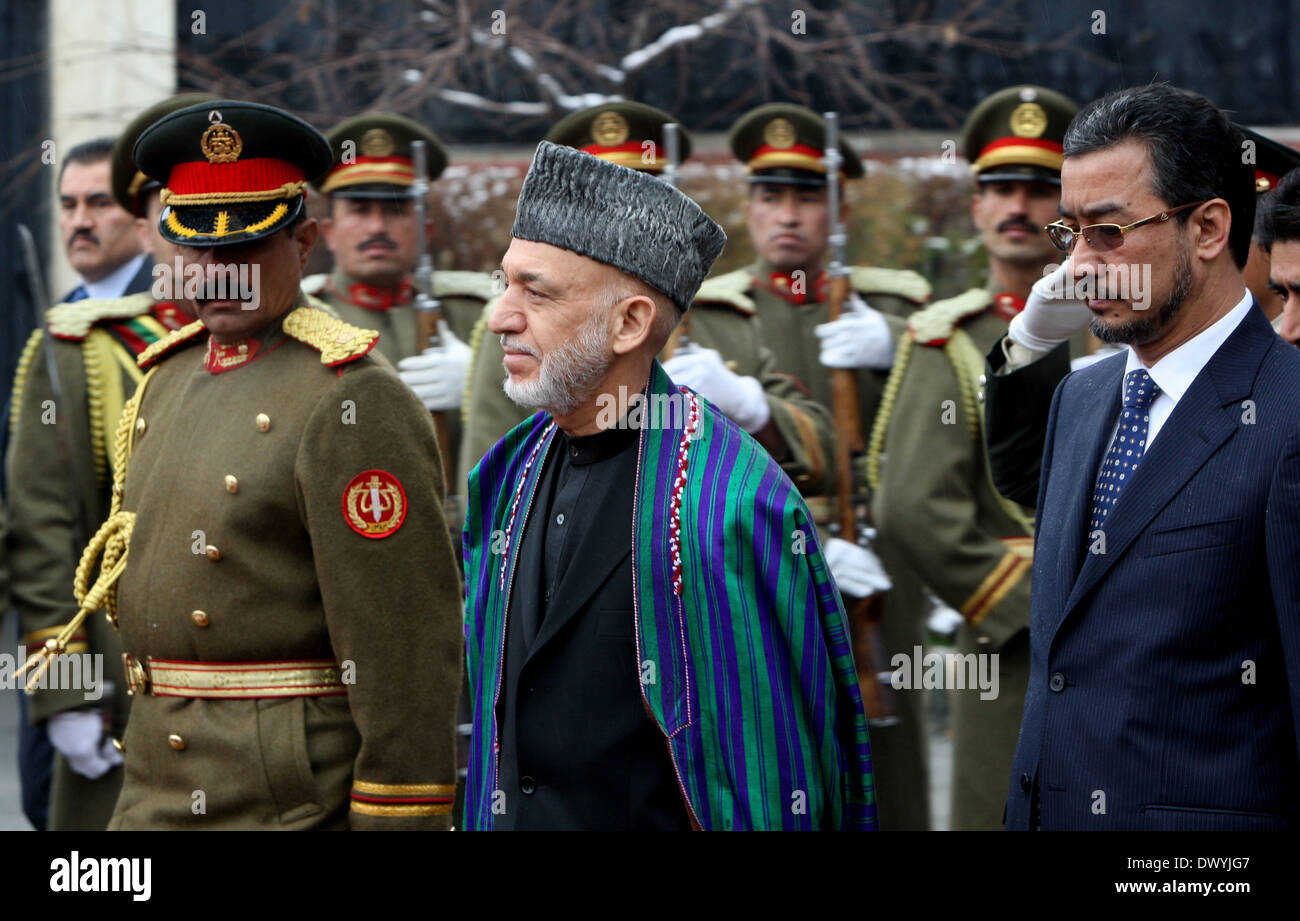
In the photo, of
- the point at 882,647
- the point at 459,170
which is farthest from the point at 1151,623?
the point at 459,170

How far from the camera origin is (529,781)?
2910mm

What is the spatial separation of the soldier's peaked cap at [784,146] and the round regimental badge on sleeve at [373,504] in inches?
118

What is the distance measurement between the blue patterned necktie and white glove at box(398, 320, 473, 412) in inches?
120

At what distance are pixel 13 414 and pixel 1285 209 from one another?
3383mm

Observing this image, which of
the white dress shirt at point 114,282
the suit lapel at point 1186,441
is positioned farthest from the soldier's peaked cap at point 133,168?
the suit lapel at point 1186,441

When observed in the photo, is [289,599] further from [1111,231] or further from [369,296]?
[369,296]

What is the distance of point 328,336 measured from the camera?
3646mm

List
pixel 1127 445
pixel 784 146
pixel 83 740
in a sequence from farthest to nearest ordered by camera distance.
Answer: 1. pixel 784 146
2. pixel 83 740
3. pixel 1127 445

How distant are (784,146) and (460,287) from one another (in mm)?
1241

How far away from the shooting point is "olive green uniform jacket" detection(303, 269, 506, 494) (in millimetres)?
6062

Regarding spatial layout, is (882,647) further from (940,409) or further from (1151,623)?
(1151,623)

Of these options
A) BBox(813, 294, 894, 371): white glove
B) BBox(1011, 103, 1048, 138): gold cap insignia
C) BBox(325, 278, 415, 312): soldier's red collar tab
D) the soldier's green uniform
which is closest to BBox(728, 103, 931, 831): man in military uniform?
BBox(813, 294, 894, 371): white glove

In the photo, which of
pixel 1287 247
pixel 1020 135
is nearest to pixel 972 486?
pixel 1020 135

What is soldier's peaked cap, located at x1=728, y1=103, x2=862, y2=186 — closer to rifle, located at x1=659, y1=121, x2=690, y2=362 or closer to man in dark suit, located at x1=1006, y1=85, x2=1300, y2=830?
rifle, located at x1=659, y1=121, x2=690, y2=362
